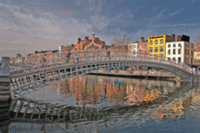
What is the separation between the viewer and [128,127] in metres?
6.80

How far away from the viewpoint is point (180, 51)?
38.3 metres

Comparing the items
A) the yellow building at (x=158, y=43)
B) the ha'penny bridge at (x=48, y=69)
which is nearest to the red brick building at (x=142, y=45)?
the yellow building at (x=158, y=43)

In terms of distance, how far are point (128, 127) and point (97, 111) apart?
284cm

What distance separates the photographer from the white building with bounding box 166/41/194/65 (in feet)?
125

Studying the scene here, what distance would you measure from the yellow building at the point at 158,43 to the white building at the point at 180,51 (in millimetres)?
1222

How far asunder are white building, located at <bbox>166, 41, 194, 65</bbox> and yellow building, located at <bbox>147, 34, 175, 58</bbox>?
1.22 metres

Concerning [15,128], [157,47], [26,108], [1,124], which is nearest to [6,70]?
[26,108]

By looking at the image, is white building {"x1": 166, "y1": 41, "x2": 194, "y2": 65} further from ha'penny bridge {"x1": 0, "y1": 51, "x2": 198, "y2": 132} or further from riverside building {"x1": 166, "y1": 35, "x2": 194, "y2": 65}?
ha'penny bridge {"x1": 0, "y1": 51, "x2": 198, "y2": 132}

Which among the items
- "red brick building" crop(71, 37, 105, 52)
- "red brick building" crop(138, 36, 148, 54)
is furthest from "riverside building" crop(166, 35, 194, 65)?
"red brick building" crop(71, 37, 105, 52)

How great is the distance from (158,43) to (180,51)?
221 inches

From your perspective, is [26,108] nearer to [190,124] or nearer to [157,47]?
[190,124]

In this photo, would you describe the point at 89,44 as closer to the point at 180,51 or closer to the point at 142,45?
the point at 142,45

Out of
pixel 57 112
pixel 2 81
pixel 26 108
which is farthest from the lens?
pixel 2 81

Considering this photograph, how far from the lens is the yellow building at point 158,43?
40906 millimetres
